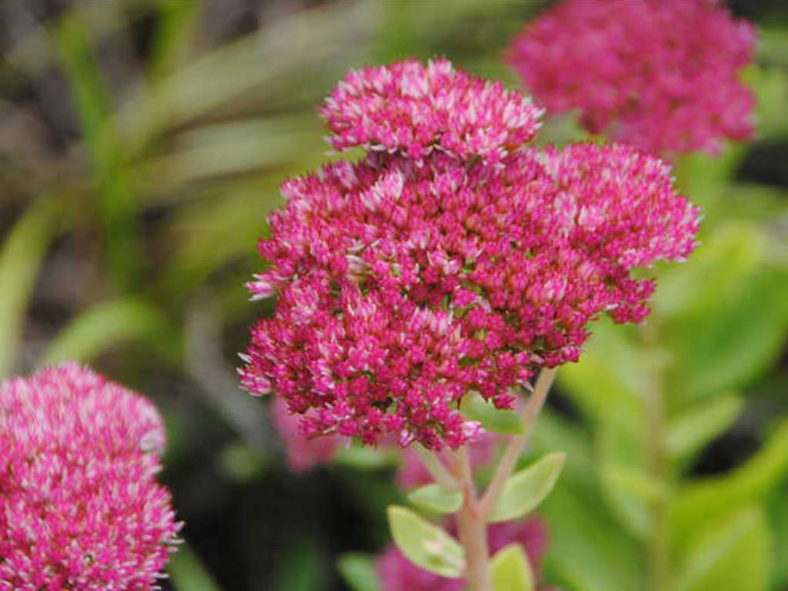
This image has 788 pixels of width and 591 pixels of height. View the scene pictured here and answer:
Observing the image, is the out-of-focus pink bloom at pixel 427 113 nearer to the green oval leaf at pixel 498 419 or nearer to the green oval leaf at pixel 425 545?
the green oval leaf at pixel 498 419

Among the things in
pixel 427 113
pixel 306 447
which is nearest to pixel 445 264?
pixel 427 113

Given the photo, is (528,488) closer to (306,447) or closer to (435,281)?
(435,281)

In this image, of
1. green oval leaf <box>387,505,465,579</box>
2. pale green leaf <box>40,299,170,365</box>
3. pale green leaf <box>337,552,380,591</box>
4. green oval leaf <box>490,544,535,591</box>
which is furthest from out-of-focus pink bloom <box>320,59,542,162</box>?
pale green leaf <box>40,299,170,365</box>

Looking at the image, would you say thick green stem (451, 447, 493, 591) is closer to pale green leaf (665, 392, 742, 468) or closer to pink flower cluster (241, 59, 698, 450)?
pink flower cluster (241, 59, 698, 450)

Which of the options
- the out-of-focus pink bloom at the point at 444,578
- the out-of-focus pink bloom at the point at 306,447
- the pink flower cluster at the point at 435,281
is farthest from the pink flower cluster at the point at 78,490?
the out-of-focus pink bloom at the point at 306,447

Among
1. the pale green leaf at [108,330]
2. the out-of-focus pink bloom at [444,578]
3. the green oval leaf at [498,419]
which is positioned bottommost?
the green oval leaf at [498,419]

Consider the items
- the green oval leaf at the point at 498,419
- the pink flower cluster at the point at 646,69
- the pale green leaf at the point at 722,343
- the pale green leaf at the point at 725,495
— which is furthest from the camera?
the pale green leaf at the point at 722,343
